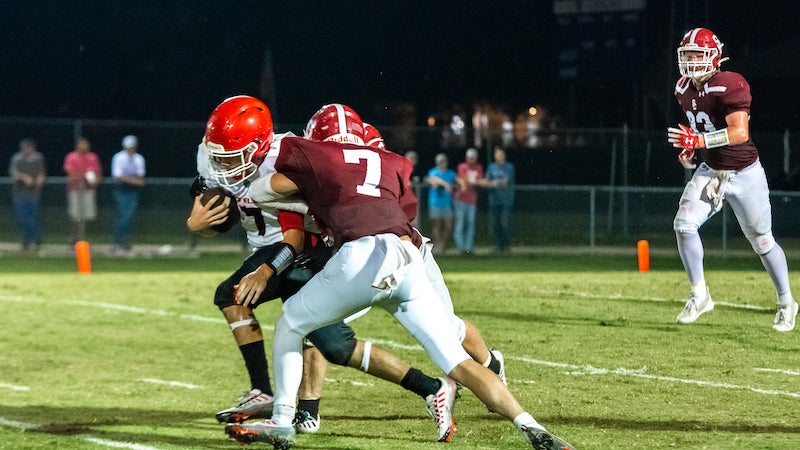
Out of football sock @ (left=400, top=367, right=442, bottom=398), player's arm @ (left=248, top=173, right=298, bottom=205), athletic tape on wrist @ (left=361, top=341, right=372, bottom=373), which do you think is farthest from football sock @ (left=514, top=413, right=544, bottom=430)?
player's arm @ (left=248, top=173, right=298, bottom=205)

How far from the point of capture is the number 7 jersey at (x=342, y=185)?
5328mm

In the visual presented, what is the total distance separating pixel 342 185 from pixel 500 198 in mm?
13186

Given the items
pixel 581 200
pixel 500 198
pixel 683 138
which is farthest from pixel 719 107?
pixel 581 200

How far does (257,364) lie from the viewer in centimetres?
632

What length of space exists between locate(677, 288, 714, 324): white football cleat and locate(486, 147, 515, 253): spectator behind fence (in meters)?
8.82

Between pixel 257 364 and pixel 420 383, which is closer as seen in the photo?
pixel 420 383

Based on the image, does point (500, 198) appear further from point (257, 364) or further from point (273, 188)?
point (273, 188)

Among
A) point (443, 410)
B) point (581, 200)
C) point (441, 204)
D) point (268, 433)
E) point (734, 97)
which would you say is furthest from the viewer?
point (581, 200)

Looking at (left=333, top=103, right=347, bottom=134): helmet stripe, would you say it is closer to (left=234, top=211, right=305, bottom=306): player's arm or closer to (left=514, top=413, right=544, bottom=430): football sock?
(left=234, top=211, right=305, bottom=306): player's arm

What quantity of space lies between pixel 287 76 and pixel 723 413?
40463 millimetres

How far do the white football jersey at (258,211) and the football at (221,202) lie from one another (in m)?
0.03

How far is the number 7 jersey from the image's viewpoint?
533 centimetres

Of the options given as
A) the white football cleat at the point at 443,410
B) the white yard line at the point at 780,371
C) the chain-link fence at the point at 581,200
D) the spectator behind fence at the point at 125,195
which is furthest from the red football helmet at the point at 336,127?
the spectator behind fence at the point at 125,195

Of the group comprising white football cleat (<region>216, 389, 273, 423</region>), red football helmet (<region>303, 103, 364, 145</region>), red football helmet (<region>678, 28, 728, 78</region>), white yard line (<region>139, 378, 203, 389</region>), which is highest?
red football helmet (<region>678, 28, 728, 78</region>)
